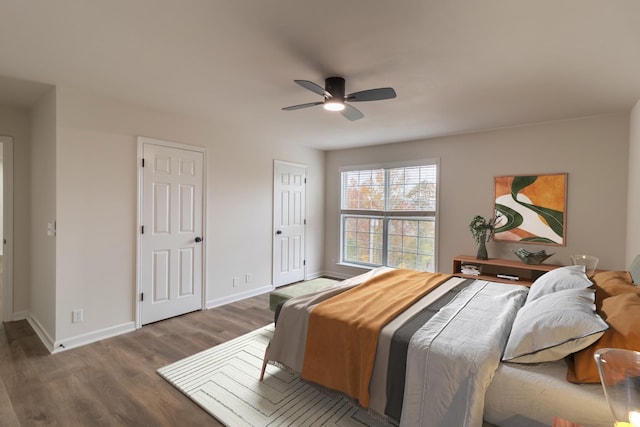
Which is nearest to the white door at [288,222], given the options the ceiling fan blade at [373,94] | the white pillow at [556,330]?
the ceiling fan blade at [373,94]

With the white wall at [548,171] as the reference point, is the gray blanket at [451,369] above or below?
below

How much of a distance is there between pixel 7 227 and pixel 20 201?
1.05 ft

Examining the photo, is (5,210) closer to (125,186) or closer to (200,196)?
Result: (125,186)

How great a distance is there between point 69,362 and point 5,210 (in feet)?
6.74

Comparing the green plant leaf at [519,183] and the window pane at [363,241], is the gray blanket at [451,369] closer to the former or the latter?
the green plant leaf at [519,183]

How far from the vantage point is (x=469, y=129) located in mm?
4152

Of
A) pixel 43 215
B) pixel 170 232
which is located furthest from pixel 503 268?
pixel 43 215

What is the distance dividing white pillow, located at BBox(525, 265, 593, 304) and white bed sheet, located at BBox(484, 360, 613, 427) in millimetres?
715

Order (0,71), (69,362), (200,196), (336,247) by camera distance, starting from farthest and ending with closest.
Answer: (336,247) → (200,196) → (69,362) → (0,71)

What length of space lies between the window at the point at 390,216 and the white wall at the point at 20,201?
4.41 m

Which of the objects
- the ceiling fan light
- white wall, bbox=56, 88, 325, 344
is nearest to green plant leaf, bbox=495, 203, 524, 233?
the ceiling fan light

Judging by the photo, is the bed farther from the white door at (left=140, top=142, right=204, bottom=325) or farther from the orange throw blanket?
the white door at (left=140, top=142, right=204, bottom=325)

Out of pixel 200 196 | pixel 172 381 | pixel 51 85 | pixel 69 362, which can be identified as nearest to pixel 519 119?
pixel 200 196

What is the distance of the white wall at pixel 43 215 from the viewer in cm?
293
